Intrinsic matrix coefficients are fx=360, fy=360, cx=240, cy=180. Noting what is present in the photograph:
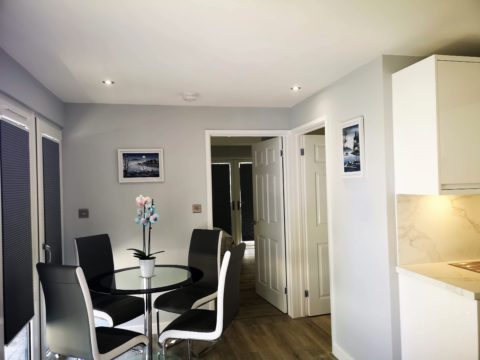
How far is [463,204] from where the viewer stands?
102 inches

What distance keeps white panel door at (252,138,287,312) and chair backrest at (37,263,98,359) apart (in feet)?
8.19

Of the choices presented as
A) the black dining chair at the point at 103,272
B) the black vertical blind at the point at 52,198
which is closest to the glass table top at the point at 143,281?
the black dining chair at the point at 103,272

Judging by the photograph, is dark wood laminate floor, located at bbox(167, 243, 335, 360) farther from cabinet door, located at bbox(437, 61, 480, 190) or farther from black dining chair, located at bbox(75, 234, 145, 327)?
cabinet door, located at bbox(437, 61, 480, 190)

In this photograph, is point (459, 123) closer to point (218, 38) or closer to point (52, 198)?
point (218, 38)

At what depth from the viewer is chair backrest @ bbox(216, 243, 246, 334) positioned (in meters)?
2.42

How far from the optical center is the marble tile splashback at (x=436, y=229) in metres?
2.45

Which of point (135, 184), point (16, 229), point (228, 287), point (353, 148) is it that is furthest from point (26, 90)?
point (353, 148)

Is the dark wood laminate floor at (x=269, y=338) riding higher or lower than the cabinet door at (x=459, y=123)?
lower

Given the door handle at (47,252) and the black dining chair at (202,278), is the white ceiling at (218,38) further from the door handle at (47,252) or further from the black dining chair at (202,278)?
the black dining chair at (202,278)

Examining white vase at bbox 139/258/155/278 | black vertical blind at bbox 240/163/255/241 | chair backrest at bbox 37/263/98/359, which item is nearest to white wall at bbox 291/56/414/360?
white vase at bbox 139/258/155/278

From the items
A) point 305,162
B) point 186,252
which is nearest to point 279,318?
point 186,252

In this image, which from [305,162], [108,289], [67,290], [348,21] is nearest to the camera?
[348,21]

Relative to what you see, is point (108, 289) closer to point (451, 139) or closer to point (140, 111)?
point (140, 111)

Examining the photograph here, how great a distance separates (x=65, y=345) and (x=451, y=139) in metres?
2.61
